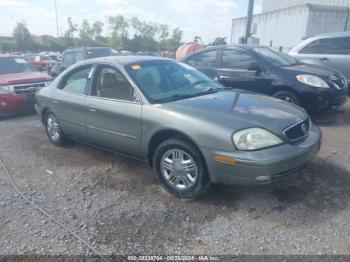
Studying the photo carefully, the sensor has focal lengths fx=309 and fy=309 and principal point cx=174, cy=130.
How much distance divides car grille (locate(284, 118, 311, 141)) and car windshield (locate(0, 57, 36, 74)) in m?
7.50

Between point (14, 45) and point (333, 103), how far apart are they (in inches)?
2334

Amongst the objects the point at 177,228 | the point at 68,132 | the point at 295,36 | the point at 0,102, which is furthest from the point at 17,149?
the point at 295,36

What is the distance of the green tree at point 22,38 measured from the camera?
54.6m

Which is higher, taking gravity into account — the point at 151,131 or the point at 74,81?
the point at 74,81

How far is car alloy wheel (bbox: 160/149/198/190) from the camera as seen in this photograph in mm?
3279

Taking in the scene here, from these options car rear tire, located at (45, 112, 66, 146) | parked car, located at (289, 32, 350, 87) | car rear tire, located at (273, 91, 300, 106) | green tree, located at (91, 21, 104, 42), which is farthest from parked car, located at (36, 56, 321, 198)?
green tree, located at (91, 21, 104, 42)

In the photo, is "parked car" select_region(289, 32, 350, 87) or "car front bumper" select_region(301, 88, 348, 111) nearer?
"car front bumper" select_region(301, 88, 348, 111)

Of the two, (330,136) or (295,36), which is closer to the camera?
(330,136)

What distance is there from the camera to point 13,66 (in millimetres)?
8289

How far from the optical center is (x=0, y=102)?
23.2ft

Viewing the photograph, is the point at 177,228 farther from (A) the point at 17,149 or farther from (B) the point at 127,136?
(A) the point at 17,149

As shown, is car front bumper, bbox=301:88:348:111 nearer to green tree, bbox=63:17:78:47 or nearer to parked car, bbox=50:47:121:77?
parked car, bbox=50:47:121:77

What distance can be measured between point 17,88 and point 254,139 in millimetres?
6266

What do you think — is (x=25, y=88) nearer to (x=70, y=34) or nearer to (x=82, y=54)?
(x=82, y=54)
